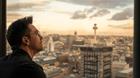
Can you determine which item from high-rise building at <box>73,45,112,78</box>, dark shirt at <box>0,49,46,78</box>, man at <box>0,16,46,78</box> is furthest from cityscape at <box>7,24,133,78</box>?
dark shirt at <box>0,49,46,78</box>

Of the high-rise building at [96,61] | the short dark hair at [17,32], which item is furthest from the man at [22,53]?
the high-rise building at [96,61]

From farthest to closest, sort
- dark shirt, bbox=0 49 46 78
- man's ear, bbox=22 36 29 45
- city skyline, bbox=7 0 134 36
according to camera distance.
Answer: city skyline, bbox=7 0 134 36
man's ear, bbox=22 36 29 45
dark shirt, bbox=0 49 46 78

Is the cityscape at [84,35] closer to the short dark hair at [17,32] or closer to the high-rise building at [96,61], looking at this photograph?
the high-rise building at [96,61]

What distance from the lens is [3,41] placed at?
2.71m

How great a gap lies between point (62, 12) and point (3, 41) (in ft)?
2.02

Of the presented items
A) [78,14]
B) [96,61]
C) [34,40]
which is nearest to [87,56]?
[96,61]

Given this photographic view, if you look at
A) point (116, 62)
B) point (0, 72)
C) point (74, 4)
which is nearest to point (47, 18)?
point (74, 4)

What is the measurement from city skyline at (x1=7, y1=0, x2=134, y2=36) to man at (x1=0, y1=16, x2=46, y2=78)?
2.07 feet

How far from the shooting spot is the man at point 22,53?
1638 mm

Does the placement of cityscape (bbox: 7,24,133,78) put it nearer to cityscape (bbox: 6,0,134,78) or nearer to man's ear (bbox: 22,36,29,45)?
cityscape (bbox: 6,0,134,78)

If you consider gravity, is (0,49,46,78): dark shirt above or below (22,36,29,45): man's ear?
below

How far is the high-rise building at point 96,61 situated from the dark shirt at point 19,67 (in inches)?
28.6

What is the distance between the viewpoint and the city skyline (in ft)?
7.31

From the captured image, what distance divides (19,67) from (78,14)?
89cm
